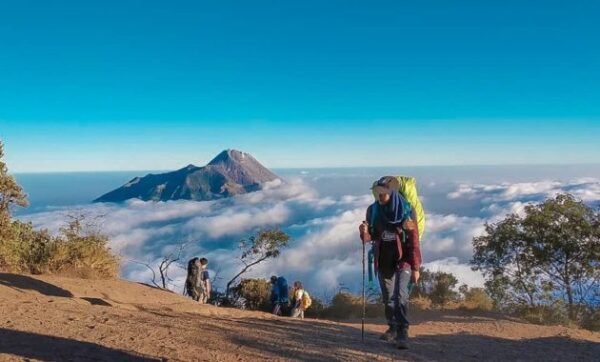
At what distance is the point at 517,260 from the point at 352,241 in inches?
6698

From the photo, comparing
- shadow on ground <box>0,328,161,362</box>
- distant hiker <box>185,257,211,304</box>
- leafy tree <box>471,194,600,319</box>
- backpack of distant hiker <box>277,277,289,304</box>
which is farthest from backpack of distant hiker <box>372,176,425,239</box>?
leafy tree <box>471,194,600,319</box>

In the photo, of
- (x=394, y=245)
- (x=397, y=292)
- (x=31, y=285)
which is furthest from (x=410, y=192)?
(x=31, y=285)

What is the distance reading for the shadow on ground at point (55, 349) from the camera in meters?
5.18

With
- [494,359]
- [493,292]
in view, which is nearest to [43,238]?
[494,359]

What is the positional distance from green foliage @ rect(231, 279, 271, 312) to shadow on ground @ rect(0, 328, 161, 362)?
13.1 meters

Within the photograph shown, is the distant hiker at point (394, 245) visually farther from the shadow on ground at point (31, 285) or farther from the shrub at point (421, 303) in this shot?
the shrub at point (421, 303)

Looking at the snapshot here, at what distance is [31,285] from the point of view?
35.1ft

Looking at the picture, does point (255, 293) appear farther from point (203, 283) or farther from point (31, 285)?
point (31, 285)

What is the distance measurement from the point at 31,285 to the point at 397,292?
8453mm

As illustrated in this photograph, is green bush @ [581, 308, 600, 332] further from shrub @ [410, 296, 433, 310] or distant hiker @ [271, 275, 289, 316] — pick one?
distant hiker @ [271, 275, 289, 316]

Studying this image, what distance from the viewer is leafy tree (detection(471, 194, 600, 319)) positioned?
60.3 feet

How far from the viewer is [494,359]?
22.5 ft

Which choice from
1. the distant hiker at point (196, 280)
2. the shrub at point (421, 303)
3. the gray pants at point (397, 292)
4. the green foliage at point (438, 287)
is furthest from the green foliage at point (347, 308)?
the gray pants at point (397, 292)

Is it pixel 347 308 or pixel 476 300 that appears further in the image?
pixel 347 308
